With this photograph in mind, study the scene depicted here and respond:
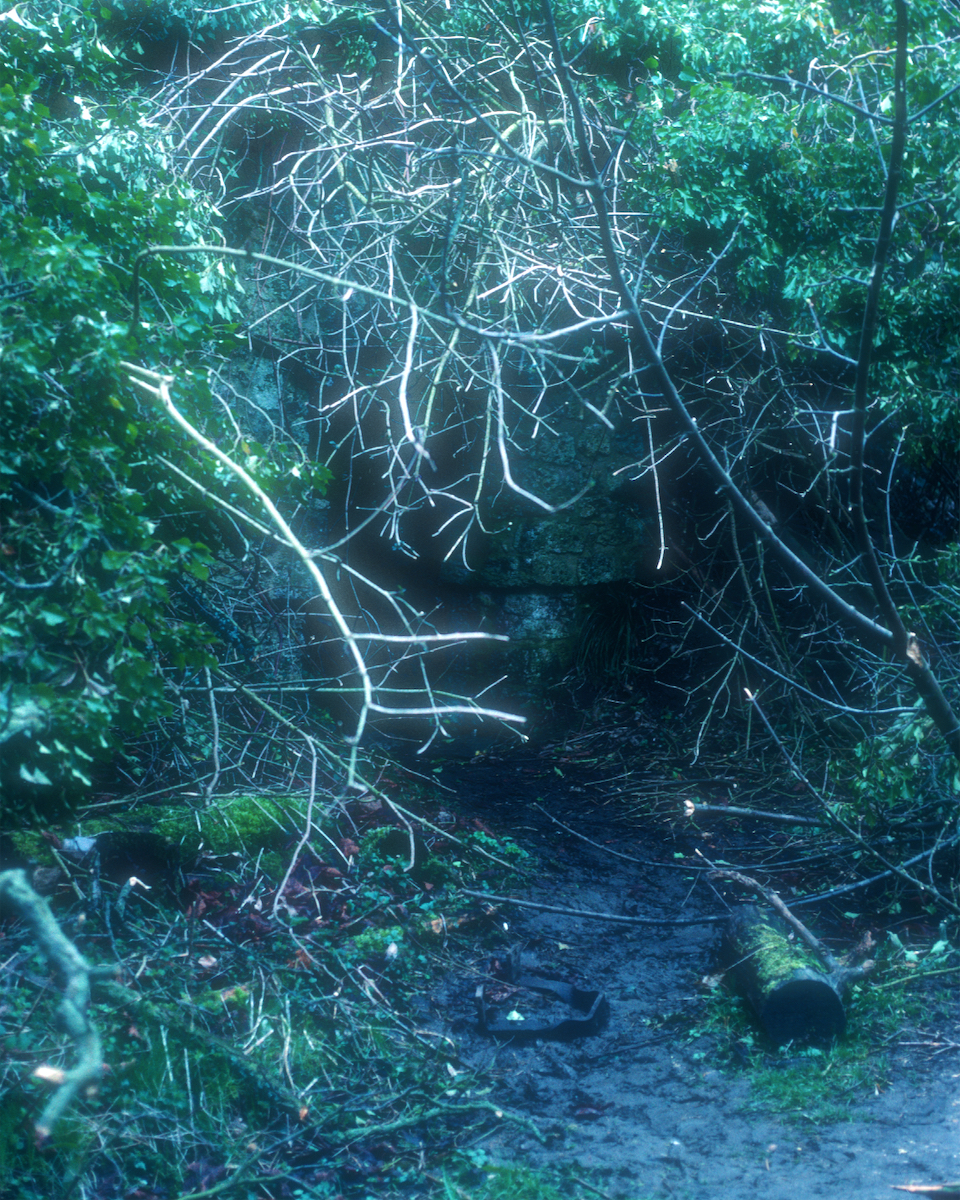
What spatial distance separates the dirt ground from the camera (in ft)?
8.39

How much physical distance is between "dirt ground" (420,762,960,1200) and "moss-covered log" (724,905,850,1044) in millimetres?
125

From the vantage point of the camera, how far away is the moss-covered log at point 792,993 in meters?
3.04

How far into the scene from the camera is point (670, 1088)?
9.77 feet

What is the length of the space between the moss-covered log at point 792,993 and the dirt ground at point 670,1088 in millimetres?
125

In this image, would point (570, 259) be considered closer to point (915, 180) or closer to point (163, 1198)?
point (915, 180)

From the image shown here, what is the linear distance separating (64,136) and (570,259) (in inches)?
103

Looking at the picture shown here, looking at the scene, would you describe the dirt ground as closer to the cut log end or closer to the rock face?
the cut log end

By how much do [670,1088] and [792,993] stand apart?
1.72 feet

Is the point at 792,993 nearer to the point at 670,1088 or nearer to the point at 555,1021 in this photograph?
the point at 670,1088

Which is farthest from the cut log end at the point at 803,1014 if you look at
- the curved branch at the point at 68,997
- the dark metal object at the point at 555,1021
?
the curved branch at the point at 68,997

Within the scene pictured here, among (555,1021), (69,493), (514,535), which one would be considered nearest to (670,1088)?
(555,1021)

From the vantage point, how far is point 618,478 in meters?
6.36

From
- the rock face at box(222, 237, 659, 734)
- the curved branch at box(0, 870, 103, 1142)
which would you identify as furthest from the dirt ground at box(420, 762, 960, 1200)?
the rock face at box(222, 237, 659, 734)

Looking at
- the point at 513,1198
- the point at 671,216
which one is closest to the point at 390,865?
the point at 513,1198
